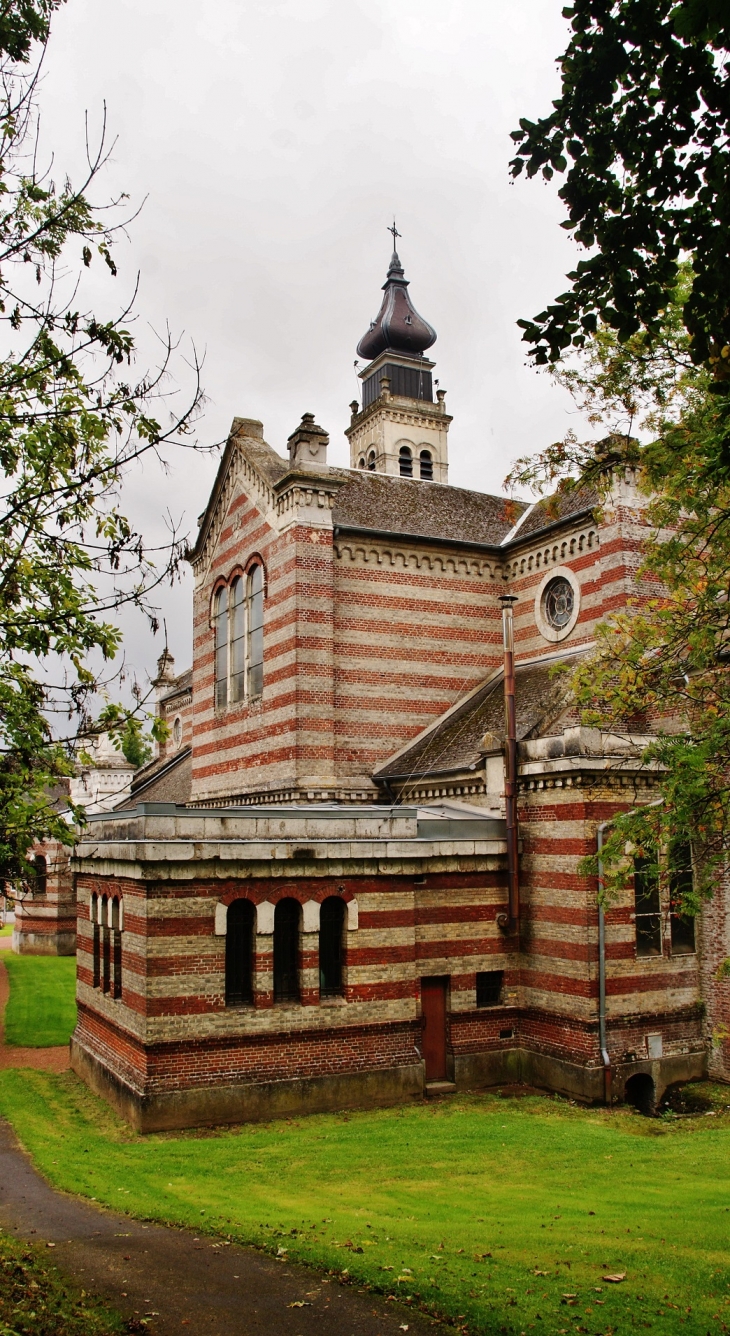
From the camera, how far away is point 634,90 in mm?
6910

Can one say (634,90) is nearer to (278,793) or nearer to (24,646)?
(24,646)

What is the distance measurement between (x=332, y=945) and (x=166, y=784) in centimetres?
1924

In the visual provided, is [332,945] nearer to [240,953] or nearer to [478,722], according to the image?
[240,953]

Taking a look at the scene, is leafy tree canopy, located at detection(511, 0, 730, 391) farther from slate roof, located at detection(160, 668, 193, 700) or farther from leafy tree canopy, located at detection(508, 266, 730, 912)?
slate roof, located at detection(160, 668, 193, 700)

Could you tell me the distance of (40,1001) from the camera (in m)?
28.8

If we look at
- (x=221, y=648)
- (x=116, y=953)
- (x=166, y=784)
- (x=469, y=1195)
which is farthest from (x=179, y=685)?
(x=469, y=1195)

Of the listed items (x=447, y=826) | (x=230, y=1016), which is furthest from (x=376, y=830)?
(x=230, y=1016)

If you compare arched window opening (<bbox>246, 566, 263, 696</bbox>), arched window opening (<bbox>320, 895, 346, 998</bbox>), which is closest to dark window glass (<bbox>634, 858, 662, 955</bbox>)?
arched window opening (<bbox>320, 895, 346, 998</bbox>)

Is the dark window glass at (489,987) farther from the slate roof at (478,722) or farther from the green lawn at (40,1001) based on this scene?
the green lawn at (40,1001)

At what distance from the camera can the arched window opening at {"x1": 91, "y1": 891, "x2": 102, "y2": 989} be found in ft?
60.0

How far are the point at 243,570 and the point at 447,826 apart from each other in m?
10.7

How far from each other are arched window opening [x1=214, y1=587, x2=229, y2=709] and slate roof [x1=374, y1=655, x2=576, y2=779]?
19.9ft

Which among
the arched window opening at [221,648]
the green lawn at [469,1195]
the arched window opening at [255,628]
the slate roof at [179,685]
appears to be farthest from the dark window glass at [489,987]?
the slate roof at [179,685]

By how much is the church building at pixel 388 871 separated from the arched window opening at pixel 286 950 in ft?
0.13
